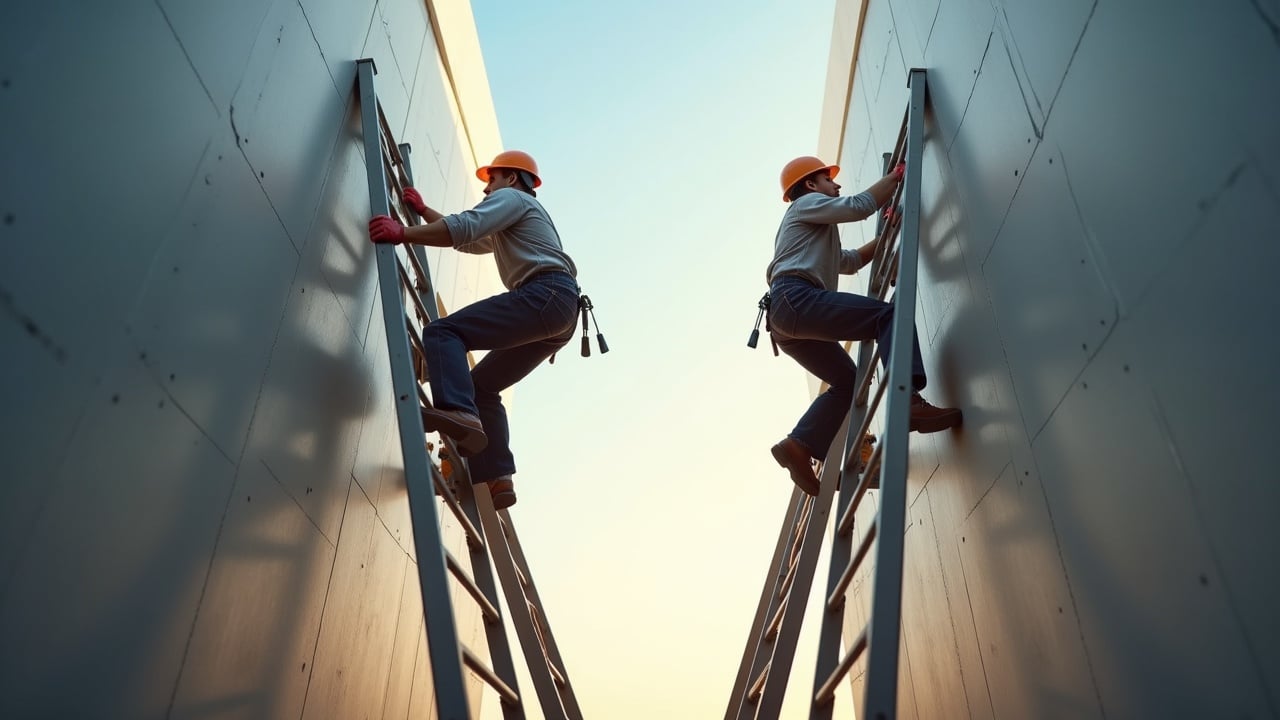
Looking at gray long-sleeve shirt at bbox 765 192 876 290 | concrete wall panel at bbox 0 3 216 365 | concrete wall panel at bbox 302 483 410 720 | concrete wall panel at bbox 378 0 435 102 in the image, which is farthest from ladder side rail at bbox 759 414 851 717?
concrete wall panel at bbox 378 0 435 102

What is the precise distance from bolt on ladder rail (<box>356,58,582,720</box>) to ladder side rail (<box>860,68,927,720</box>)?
0.80 m

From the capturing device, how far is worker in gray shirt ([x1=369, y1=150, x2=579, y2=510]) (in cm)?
297

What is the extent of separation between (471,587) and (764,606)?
80.7 inches

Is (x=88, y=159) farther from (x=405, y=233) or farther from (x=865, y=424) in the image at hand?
(x=865, y=424)

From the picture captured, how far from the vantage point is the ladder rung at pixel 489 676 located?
2.01 m

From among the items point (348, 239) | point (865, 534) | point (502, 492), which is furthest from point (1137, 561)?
point (348, 239)

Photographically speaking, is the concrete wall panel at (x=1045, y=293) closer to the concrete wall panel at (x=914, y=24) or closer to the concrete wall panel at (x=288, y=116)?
the concrete wall panel at (x=914, y=24)

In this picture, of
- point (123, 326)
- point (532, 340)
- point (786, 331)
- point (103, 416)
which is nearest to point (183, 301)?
point (123, 326)

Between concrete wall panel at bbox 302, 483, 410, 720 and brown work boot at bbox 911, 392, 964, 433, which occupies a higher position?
brown work boot at bbox 911, 392, 964, 433

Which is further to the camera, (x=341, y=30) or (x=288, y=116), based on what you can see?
(x=341, y=30)

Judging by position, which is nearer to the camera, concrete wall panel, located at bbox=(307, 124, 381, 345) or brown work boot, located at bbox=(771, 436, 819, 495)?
concrete wall panel, located at bbox=(307, 124, 381, 345)

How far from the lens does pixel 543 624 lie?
371 centimetres

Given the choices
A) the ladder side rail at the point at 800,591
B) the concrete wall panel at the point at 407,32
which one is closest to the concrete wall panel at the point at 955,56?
the ladder side rail at the point at 800,591

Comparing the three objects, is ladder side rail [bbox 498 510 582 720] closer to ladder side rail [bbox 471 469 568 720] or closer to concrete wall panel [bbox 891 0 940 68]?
ladder side rail [bbox 471 469 568 720]
